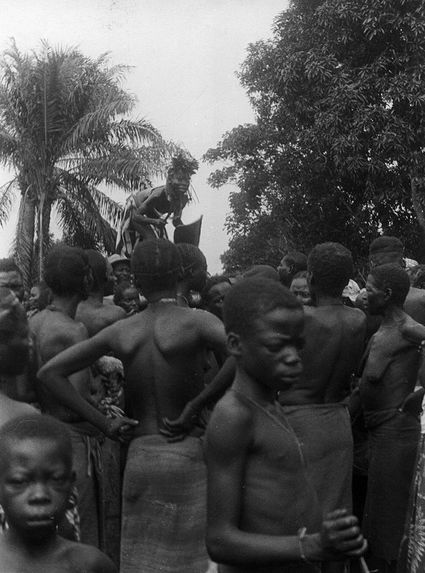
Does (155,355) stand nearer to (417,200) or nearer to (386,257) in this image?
(386,257)

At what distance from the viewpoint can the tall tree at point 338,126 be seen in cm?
1633

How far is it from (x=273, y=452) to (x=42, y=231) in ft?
58.2

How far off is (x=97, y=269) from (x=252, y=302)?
3.08m

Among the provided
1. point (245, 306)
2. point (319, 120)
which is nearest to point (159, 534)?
point (245, 306)

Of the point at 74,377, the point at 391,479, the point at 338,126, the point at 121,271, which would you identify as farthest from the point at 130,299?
the point at 338,126

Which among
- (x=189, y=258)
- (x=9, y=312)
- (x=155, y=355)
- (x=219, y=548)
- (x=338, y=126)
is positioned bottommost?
(x=219, y=548)

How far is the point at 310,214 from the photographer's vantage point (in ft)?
65.1

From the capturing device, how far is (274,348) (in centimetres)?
249

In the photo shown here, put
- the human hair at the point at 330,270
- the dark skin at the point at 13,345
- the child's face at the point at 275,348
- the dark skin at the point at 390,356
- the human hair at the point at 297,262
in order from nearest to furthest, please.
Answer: the child's face at the point at 275,348
the dark skin at the point at 13,345
the human hair at the point at 330,270
the dark skin at the point at 390,356
the human hair at the point at 297,262

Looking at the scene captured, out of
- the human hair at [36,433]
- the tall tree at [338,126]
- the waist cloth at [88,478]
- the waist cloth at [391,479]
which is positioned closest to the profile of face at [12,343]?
the human hair at [36,433]

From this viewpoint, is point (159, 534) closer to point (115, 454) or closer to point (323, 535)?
point (115, 454)

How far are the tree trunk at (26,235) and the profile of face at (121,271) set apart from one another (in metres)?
12.0

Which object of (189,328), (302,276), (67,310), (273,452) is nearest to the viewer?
(273,452)

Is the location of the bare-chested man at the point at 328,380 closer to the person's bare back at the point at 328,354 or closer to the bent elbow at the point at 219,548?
the person's bare back at the point at 328,354
